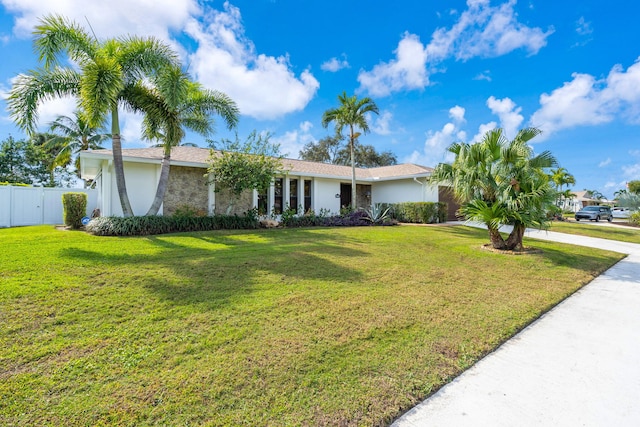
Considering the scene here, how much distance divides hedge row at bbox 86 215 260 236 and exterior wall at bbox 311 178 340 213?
17.6ft

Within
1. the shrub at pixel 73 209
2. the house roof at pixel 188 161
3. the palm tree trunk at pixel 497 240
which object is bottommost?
the palm tree trunk at pixel 497 240

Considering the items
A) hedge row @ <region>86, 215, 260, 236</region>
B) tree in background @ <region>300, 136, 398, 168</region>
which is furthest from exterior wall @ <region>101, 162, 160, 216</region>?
tree in background @ <region>300, 136, 398, 168</region>

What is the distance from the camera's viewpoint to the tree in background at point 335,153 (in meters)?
36.9

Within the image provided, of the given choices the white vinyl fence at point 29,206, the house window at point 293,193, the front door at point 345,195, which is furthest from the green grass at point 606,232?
the white vinyl fence at point 29,206

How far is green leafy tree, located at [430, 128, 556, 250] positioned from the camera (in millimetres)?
8336

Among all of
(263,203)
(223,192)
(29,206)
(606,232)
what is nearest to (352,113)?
(263,203)

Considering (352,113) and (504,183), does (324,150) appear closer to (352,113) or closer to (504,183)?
(352,113)

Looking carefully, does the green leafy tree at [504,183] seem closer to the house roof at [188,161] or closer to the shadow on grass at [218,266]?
the shadow on grass at [218,266]

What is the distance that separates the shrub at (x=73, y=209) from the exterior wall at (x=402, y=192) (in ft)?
54.4

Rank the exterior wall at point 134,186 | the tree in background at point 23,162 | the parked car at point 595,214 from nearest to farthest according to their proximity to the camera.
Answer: the exterior wall at point 134,186, the tree in background at point 23,162, the parked car at point 595,214

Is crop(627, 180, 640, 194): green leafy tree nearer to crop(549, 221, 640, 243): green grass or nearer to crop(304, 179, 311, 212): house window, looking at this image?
crop(549, 221, 640, 243): green grass

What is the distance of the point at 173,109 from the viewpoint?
10.2 meters

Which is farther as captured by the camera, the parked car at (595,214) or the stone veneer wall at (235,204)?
the parked car at (595,214)

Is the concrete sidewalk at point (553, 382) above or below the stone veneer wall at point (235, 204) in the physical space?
below
